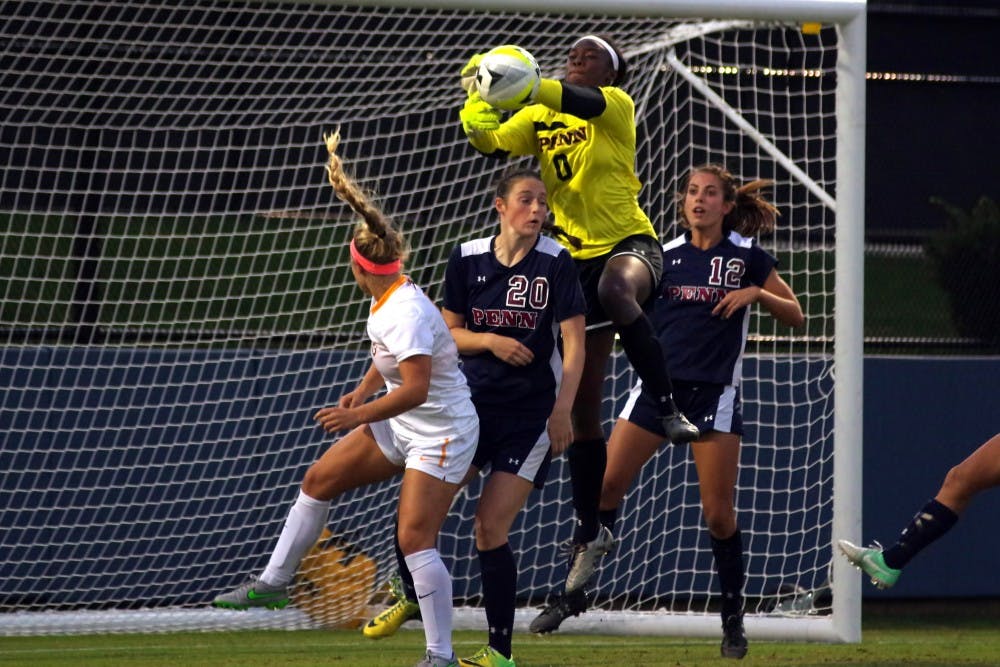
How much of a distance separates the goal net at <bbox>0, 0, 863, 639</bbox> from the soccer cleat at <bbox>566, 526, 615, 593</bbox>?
1277 millimetres

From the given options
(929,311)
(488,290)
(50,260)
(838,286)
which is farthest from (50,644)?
(929,311)

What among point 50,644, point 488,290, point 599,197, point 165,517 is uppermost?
point 599,197

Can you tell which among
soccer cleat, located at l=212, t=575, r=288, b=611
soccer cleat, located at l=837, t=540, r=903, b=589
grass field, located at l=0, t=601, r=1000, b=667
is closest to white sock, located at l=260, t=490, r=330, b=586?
soccer cleat, located at l=212, t=575, r=288, b=611

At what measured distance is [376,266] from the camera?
518 centimetres

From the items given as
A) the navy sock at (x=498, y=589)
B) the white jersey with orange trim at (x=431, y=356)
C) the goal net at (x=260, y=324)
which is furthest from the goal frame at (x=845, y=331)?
the white jersey with orange trim at (x=431, y=356)

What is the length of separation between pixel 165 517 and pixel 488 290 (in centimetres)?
353

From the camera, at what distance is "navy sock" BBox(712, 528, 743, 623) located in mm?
6566

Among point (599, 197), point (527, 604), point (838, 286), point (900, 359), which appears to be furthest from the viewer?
point (900, 359)

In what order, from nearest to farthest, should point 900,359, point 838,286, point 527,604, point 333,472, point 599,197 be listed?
point 333,472 < point 599,197 < point 838,286 < point 527,604 < point 900,359

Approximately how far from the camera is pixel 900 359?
9445 mm

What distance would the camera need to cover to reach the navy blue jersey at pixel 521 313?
18.1 ft

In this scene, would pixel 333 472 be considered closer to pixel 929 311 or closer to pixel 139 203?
pixel 139 203

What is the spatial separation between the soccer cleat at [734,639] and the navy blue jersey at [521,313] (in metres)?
1.66

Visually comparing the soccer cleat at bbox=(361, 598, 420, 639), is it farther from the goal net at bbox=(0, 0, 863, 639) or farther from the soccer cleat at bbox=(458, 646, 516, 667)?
the goal net at bbox=(0, 0, 863, 639)
